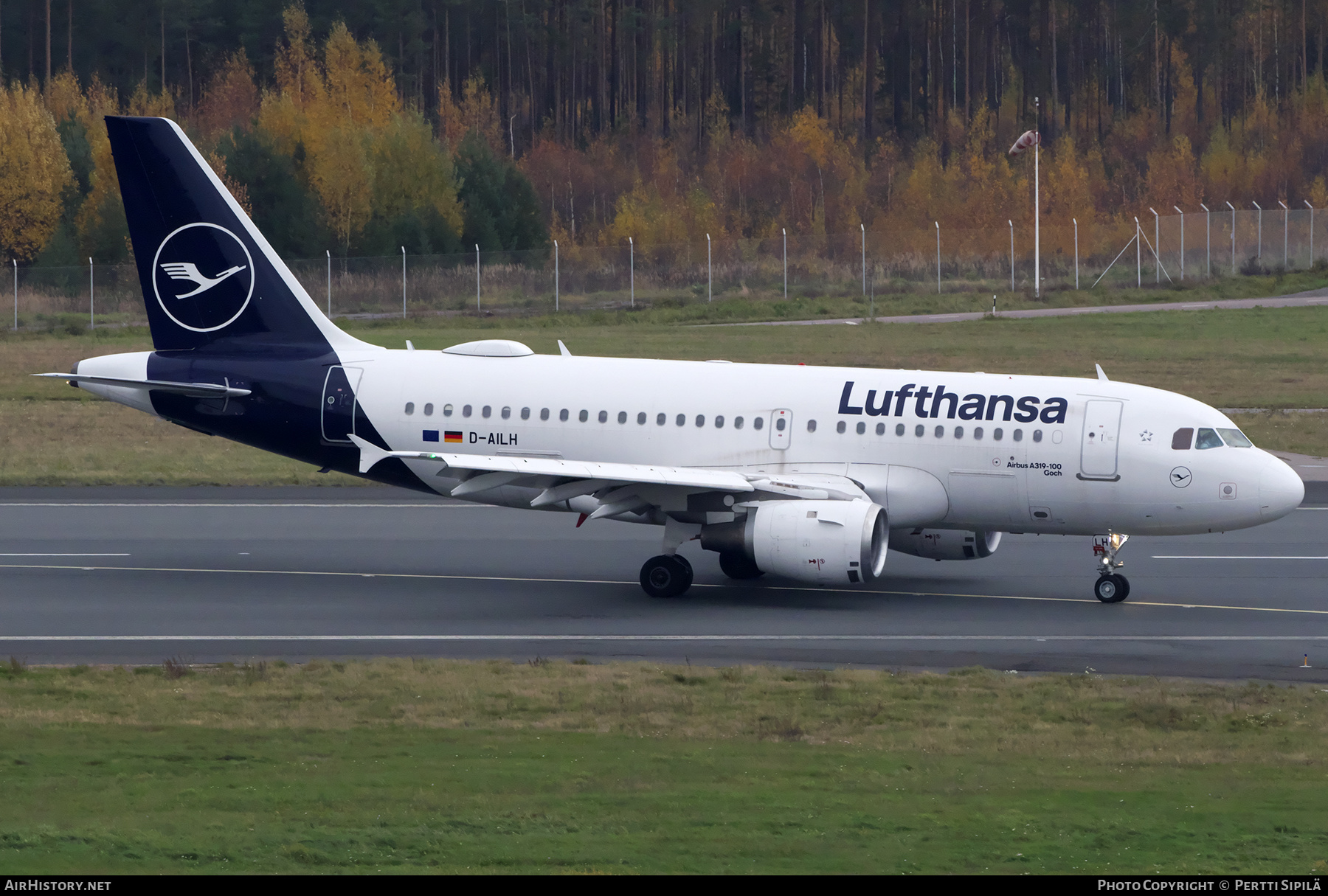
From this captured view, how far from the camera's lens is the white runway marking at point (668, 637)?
22328 mm

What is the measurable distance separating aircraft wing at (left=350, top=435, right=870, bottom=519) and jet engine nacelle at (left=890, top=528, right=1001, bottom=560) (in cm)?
138

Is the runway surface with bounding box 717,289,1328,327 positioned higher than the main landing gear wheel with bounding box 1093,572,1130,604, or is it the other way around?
the runway surface with bounding box 717,289,1328,327

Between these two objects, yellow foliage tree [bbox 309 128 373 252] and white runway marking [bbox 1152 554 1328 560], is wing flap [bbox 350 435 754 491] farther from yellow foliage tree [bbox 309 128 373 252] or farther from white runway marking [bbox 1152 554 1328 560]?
yellow foliage tree [bbox 309 128 373 252]

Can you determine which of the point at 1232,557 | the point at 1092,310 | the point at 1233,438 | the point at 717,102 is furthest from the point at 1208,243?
the point at 1233,438

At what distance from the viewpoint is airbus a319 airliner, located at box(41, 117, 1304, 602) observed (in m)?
24.9

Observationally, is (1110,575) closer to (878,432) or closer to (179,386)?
(878,432)

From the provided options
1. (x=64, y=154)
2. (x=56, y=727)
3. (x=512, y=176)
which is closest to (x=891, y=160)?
(x=512, y=176)

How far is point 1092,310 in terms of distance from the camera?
7731 centimetres

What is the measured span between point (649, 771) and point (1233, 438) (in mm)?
13966

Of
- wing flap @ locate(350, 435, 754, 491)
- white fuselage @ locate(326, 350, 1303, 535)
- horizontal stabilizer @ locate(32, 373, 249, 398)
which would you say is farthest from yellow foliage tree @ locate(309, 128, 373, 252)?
wing flap @ locate(350, 435, 754, 491)

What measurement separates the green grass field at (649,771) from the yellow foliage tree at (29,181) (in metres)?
78.3

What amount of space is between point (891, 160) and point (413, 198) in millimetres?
41504
